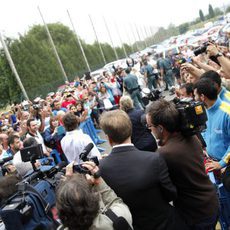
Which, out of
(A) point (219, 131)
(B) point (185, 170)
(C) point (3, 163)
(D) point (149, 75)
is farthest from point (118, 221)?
(D) point (149, 75)

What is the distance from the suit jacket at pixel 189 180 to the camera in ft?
8.38

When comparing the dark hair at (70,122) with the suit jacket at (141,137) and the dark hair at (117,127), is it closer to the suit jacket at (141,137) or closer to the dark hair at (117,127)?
the suit jacket at (141,137)

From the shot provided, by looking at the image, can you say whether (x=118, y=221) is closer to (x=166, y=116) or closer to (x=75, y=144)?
(x=166, y=116)

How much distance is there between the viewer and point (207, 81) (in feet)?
11.2

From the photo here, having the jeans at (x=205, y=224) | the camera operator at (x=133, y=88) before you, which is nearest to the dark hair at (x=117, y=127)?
the jeans at (x=205, y=224)

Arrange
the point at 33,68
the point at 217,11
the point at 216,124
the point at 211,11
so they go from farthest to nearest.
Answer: the point at 217,11
the point at 211,11
the point at 33,68
the point at 216,124

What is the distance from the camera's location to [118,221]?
2.10 metres

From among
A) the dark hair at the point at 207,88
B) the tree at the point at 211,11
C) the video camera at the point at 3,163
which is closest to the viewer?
the dark hair at the point at 207,88

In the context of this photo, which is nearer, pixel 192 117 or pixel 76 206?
pixel 76 206

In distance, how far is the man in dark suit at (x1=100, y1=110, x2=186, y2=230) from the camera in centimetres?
237

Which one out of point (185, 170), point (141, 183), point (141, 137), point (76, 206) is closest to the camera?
point (76, 206)

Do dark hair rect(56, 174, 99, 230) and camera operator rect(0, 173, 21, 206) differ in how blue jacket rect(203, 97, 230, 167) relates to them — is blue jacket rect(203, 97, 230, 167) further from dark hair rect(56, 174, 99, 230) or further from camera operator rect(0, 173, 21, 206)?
camera operator rect(0, 173, 21, 206)

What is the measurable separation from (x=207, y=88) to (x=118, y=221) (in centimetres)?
190

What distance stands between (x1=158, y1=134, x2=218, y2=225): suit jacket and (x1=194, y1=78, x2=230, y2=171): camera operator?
2.24 feet
